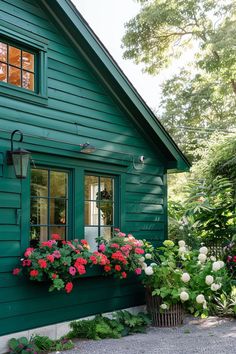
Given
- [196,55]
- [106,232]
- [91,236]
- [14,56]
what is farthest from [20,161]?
[196,55]

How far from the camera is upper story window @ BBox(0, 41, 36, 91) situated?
5957 mm

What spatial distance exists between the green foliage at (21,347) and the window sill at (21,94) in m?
2.99

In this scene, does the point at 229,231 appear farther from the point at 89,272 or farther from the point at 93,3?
the point at 93,3

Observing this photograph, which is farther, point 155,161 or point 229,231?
point 229,231

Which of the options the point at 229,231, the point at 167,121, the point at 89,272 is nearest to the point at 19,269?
the point at 89,272

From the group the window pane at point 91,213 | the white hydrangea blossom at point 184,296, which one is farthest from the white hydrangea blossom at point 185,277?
the window pane at point 91,213

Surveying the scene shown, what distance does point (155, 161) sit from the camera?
8.30 m

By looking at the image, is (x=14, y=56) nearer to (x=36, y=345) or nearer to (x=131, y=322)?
(x=36, y=345)

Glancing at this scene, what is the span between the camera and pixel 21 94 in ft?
19.5

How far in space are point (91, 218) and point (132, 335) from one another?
1.80 m

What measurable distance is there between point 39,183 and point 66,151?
612 mm

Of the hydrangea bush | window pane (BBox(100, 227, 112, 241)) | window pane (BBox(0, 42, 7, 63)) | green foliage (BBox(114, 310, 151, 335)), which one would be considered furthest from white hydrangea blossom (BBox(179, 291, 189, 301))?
window pane (BBox(0, 42, 7, 63))

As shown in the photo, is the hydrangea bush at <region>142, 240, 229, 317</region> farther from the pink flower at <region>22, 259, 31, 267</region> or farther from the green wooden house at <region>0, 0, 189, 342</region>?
the pink flower at <region>22, 259, 31, 267</region>

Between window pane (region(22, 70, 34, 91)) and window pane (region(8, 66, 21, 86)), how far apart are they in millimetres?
91
